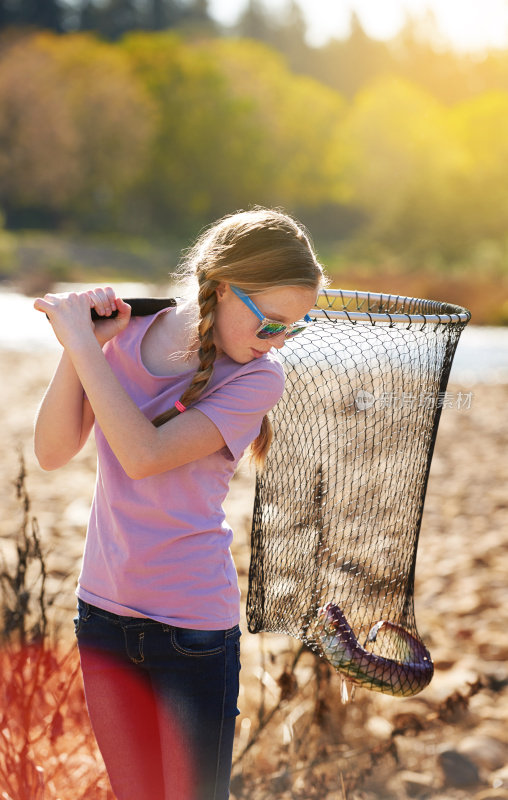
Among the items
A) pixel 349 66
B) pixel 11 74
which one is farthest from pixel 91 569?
pixel 349 66

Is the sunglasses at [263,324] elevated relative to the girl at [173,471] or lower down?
elevated

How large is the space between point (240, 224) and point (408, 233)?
30819 millimetres

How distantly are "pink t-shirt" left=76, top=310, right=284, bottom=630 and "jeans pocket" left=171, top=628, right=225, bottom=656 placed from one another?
0.01m

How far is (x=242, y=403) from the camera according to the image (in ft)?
4.83

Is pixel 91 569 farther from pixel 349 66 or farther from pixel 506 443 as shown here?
pixel 349 66

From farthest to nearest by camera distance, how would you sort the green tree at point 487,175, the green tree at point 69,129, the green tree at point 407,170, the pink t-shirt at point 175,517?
the green tree at point 487,175 → the green tree at point 69,129 → the green tree at point 407,170 → the pink t-shirt at point 175,517

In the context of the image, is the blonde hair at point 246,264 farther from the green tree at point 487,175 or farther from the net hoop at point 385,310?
the green tree at point 487,175

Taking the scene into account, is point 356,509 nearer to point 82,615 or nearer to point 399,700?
point 82,615

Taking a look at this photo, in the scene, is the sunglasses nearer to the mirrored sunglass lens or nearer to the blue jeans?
the mirrored sunglass lens

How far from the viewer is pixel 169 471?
149 centimetres

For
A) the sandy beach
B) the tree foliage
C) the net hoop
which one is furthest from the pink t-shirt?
the tree foliage

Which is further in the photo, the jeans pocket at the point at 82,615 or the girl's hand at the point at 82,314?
the jeans pocket at the point at 82,615

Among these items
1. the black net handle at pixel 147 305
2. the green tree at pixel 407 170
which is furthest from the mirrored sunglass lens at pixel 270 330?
the green tree at pixel 407 170

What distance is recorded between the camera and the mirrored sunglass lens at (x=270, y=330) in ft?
4.72
